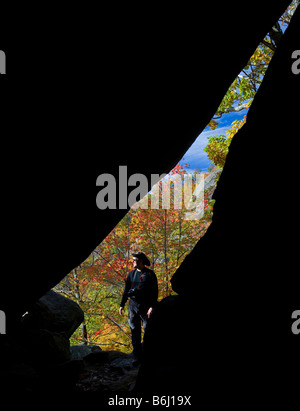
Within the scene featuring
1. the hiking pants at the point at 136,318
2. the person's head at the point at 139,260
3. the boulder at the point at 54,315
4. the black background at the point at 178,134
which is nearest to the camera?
the black background at the point at 178,134

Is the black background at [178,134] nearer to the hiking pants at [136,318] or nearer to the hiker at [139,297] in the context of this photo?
the hiker at [139,297]

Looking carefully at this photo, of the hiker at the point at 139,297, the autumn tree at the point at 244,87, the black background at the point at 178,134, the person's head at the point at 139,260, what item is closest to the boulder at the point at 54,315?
the hiker at the point at 139,297

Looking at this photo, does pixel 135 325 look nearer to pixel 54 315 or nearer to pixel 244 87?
pixel 54 315

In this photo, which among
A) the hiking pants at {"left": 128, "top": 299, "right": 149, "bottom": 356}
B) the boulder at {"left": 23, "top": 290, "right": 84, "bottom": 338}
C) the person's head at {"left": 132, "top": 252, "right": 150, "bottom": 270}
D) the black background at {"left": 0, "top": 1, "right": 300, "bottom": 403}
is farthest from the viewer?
the boulder at {"left": 23, "top": 290, "right": 84, "bottom": 338}

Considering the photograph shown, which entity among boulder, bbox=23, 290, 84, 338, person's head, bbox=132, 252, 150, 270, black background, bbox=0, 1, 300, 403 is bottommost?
boulder, bbox=23, 290, 84, 338

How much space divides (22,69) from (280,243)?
317 cm

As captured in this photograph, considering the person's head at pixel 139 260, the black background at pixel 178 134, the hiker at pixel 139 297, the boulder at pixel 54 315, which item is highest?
the black background at pixel 178 134

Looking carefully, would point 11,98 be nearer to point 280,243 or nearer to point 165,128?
point 165,128

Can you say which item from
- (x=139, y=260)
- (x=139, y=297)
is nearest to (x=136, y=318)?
(x=139, y=297)

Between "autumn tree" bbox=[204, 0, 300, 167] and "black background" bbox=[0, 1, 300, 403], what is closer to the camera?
"black background" bbox=[0, 1, 300, 403]

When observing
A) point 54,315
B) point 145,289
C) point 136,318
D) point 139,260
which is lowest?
point 54,315

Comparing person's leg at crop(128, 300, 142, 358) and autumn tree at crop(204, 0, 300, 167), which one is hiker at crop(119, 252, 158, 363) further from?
autumn tree at crop(204, 0, 300, 167)

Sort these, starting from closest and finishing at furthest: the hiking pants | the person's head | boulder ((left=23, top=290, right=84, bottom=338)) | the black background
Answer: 1. the black background
2. the hiking pants
3. the person's head
4. boulder ((left=23, top=290, right=84, bottom=338))

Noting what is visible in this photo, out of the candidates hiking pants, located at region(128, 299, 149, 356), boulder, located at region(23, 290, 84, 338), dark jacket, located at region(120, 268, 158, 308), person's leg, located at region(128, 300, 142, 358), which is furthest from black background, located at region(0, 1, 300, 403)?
boulder, located at region(23, 290, 84, 338)
